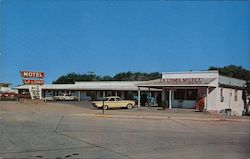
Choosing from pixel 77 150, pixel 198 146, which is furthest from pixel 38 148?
pixel 198 146

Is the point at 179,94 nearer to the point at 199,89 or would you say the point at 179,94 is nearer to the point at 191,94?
the point at 191,94

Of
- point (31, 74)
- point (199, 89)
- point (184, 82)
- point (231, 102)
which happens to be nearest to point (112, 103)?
point (184, 82)

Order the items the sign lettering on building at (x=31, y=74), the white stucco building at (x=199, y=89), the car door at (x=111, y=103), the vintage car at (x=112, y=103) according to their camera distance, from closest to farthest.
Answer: the white stucco building at (x=199, y=89)
the vintage car at (x=112, y=103)
the car door at (x=111, y=103)
the sign lettering on building at (x=31, y=74)

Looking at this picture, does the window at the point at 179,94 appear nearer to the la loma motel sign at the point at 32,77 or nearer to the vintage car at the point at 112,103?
the vintage car at the point at 112,103

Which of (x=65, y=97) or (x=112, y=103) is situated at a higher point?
(x=65, y=97)

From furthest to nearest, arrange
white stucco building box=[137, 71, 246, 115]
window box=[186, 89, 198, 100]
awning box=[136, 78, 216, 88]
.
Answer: window box=[186, 89, 198, 100] < white stucco building box=[137, 71, 246, 115] < awning box=[136, 78, 216, 88]

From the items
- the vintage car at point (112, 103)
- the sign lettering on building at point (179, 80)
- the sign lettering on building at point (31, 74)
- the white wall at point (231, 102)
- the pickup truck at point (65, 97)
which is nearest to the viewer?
the sign lettering on building at point (179, 80)

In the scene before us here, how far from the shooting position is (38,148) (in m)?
10.4

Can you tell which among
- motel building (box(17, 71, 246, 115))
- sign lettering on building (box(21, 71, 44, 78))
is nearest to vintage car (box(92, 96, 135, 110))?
motel building (box(17, 71, 246, 115))

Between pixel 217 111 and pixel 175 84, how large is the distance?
13.8ft

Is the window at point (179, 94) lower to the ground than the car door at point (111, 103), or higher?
higher

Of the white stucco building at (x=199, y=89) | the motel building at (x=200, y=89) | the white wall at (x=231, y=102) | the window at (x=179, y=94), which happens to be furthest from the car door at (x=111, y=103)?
the white wall at (x=231, y=102)

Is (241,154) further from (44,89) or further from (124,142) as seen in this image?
(44,89)

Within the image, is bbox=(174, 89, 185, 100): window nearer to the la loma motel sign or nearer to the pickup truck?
the la loma motel sign
